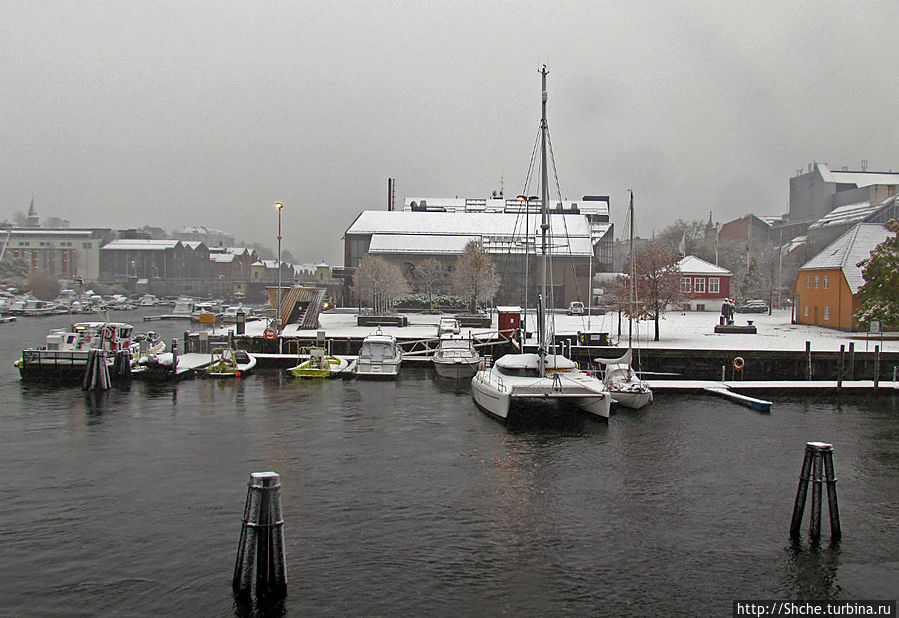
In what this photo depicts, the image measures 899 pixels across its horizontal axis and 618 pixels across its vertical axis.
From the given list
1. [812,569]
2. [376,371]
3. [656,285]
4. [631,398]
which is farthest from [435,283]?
[812,569]

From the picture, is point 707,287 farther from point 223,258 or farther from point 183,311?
point 223,258

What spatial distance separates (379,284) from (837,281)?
39.7 m

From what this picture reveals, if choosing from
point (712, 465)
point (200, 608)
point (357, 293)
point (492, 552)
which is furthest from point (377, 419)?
point (357, 293)

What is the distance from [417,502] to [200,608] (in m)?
6.53

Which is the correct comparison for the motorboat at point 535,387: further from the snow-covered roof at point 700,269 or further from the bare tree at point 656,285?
the snow-covered roof at point 700,269

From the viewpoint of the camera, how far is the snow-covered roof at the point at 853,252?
167 feet

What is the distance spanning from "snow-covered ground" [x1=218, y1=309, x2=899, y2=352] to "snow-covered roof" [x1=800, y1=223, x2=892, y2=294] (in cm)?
409

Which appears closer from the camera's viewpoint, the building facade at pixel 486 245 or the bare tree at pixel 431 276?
the bare tree at pixel 431 276

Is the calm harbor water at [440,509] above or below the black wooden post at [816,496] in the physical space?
below

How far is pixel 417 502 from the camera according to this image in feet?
55.8

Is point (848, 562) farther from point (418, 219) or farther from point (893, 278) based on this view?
point (418, 219)

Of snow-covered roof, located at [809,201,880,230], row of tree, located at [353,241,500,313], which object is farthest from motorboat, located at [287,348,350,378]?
snow-covered roof, located at [809,201,880,230]

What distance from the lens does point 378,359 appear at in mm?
40625

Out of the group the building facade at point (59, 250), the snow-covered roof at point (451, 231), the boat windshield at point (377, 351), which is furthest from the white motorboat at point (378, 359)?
the building facade at point (59, 250)
